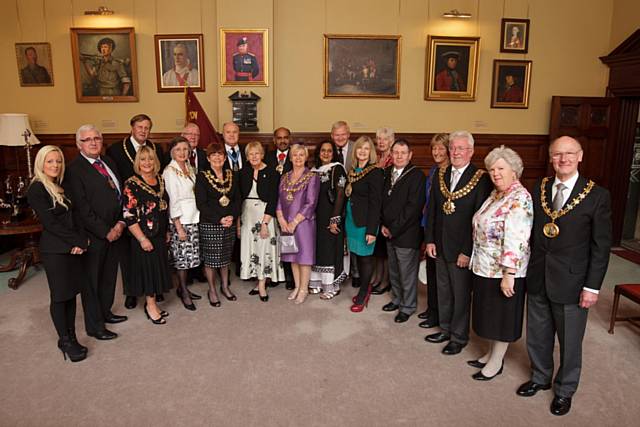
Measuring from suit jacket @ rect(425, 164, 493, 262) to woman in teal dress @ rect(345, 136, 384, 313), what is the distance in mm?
677

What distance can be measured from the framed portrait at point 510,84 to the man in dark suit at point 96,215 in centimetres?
565

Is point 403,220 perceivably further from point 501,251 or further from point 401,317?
point 501,251

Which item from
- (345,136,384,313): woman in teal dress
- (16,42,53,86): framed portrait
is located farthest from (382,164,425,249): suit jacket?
(16,42,53,86): framed portrait

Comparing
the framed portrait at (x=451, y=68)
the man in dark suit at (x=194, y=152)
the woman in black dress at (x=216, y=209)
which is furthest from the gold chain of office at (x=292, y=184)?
the framed portrait at (x=451, y=68)

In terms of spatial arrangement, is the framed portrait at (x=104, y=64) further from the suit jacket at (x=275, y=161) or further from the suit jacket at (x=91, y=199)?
the suit jacket at (x=91, y=199)

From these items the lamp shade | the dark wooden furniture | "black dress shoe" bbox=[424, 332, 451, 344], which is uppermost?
the lamp shade

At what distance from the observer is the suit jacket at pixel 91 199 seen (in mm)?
3676

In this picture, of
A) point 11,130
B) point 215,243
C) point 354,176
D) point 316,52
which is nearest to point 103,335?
A: point 215,243

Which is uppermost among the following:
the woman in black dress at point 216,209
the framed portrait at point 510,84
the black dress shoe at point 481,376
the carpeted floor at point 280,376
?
the framed portrait at point 510,84

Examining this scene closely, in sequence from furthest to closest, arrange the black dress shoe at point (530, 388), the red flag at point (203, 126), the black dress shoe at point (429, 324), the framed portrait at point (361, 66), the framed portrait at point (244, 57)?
the framed portrait at point (361, 66)
the framed portrait at point (244, 57)
the red flag at point (203, 126)
the black dress shoe at point (429, 324)
the black dress shoe at point (530, 388)

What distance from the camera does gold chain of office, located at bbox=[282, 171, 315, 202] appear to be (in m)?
4.56

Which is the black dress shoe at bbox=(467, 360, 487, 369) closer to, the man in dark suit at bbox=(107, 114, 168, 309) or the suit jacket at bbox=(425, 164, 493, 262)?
the suit jacket at bbox=(425, 164, 493, 262)

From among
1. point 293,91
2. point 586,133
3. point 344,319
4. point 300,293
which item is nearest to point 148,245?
point 300,293

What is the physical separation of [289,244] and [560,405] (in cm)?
259
